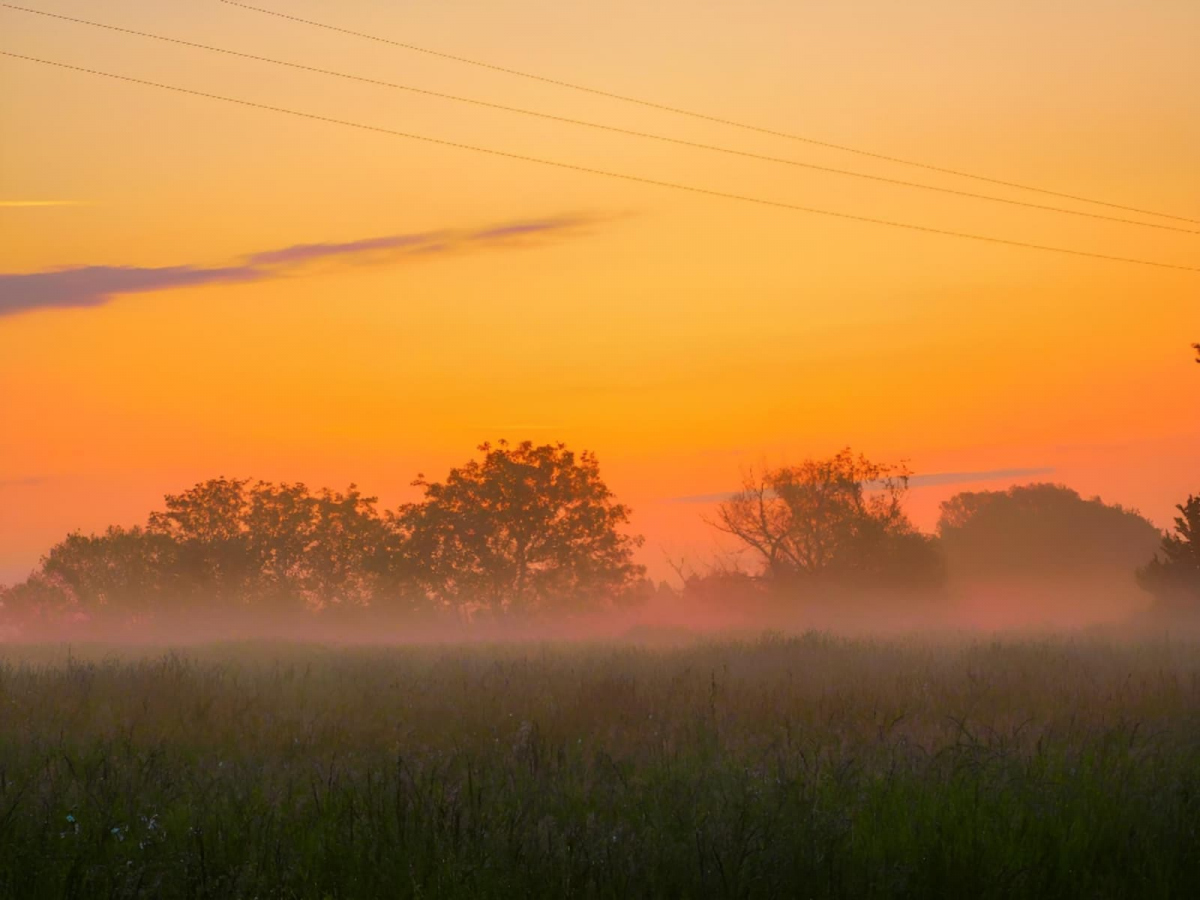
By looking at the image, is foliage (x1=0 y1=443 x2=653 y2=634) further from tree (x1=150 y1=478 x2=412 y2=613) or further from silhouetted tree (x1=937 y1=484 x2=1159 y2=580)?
silhouetted tree (x1=937 y1=484 x2=1159 y2=580)

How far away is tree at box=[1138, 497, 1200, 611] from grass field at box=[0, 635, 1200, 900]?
26264mm

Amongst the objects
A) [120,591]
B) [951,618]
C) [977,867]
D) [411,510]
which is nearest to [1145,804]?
[977,867]

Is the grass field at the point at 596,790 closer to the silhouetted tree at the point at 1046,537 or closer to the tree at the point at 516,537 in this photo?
the tree at the point at 516,537

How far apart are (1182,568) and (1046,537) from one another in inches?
1582

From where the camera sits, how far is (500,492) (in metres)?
62.7

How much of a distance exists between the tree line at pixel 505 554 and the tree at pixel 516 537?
3.2 inches

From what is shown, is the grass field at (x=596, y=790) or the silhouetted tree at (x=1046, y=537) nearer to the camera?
the grass field at (x=596, y=790)

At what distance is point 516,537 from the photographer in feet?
207

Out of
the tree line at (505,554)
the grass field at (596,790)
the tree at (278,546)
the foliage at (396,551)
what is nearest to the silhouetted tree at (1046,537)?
the tree line at (505,554)

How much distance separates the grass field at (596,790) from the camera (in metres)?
6.35

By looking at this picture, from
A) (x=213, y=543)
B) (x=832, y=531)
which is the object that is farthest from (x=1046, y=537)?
(x=213, y=543)

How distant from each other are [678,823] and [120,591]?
75.6 m

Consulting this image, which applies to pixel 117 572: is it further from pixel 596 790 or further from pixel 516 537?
pixel 596 790

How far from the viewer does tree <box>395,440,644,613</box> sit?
62.0 metres
